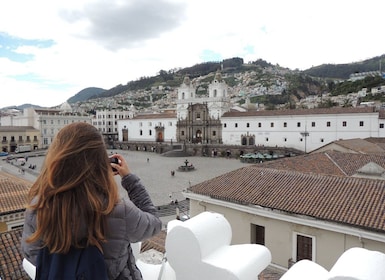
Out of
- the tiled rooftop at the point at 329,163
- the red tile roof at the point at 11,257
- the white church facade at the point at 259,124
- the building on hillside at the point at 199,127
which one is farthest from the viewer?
the building on hillside at the point at 199,127

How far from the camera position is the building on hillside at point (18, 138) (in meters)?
52.9

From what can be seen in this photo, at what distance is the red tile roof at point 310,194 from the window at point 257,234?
799 millimetres

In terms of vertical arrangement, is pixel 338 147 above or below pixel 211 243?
below

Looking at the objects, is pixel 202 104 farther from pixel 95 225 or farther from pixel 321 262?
pixel 95 225

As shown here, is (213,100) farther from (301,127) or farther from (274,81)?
(274,81)

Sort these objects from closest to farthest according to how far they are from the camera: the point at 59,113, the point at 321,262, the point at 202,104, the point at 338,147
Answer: the point at 321,262 < the point at 338,147 < the point at 202,104 < the point at 59,113

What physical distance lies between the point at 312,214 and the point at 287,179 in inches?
99.4

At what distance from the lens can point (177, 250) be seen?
6.18 ft

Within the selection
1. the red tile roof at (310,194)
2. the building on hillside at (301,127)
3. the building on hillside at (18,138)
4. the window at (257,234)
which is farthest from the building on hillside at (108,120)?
the window at (257,234)

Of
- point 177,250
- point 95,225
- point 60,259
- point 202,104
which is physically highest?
point 202,104

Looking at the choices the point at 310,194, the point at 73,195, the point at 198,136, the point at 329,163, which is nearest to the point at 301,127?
the point at 198,136

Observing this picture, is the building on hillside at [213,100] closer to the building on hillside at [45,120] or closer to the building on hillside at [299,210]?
the building on hillside at [45,120]

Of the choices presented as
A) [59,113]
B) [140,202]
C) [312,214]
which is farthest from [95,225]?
[59,113]

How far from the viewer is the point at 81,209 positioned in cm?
136
